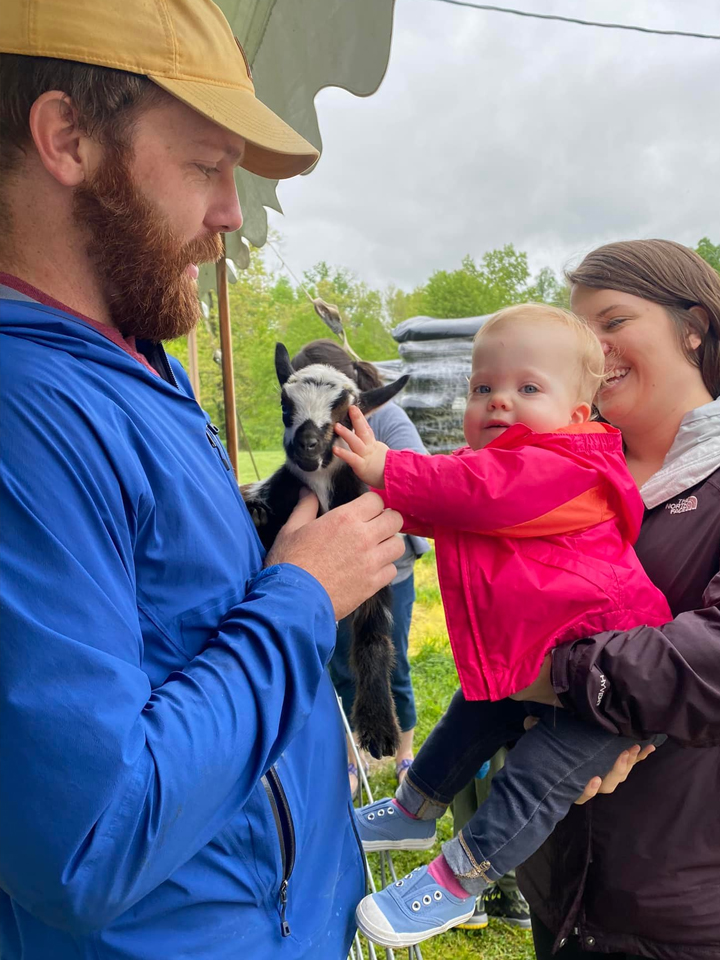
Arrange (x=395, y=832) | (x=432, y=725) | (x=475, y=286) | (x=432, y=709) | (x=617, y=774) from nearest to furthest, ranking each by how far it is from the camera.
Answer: (x=617, y=774) < (x=395, y=832) < (x=432, y=725) < (x=432, y=709) < (x=475, y=286)

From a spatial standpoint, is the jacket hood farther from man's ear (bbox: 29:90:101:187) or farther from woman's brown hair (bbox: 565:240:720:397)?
woman's brown hair (bbox: 565:240:720:397)

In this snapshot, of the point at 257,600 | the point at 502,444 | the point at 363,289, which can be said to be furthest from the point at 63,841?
the point at 363,289

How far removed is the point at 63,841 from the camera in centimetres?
77

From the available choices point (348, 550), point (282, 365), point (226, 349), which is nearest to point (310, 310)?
point (226, 349)

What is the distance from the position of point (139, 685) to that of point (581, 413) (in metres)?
1.48

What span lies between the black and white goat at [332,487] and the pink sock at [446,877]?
390 mm

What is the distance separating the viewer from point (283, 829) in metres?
1.14

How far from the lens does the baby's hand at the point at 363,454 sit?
1632 mm

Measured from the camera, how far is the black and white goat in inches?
80.4

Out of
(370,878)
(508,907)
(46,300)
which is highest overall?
(46,300)

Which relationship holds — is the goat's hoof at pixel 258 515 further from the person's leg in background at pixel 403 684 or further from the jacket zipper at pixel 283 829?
the person's leg in background at pixel 403 684

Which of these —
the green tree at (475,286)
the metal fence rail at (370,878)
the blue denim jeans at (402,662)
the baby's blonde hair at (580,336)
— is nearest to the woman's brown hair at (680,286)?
the baby's blonde hair at (580,336)

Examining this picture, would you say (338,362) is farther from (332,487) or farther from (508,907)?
(508,907)

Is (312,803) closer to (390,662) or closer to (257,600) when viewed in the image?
(257,600)
